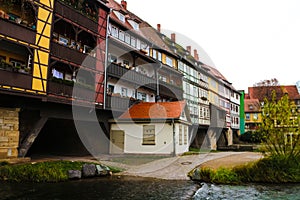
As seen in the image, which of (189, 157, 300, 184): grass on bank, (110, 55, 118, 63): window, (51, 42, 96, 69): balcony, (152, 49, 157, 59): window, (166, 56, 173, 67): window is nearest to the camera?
(189, 157, 300, 184): grass on bank

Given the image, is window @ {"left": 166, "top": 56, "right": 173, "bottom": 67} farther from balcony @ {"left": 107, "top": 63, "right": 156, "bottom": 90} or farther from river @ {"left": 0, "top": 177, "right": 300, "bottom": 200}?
river @ {"left": 0, "top": 177, "right": 300, "bottom": 200}

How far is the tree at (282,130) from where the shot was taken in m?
12.8

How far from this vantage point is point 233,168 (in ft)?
43.6

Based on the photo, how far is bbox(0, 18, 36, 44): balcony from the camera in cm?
1409

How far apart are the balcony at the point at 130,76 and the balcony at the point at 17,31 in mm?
7460

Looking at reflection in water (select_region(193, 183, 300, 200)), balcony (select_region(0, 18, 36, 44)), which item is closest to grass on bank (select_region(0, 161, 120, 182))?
reflection in water (select_region(193, 183, 300, 200))

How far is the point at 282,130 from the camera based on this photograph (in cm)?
1281

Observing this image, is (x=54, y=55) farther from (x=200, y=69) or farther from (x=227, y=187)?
(x=200, y=69)

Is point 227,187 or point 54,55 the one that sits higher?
point 54,55

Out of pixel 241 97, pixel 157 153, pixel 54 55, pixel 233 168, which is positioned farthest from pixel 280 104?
pixel 241 97

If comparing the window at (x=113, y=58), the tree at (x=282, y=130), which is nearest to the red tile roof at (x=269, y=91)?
the window at (x=113, y=58)

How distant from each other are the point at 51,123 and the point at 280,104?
16425 mm

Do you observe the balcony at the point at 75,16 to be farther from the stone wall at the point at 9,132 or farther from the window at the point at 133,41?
the stone wall at the point at 9,132

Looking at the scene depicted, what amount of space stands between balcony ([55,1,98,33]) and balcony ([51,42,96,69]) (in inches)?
83.4
